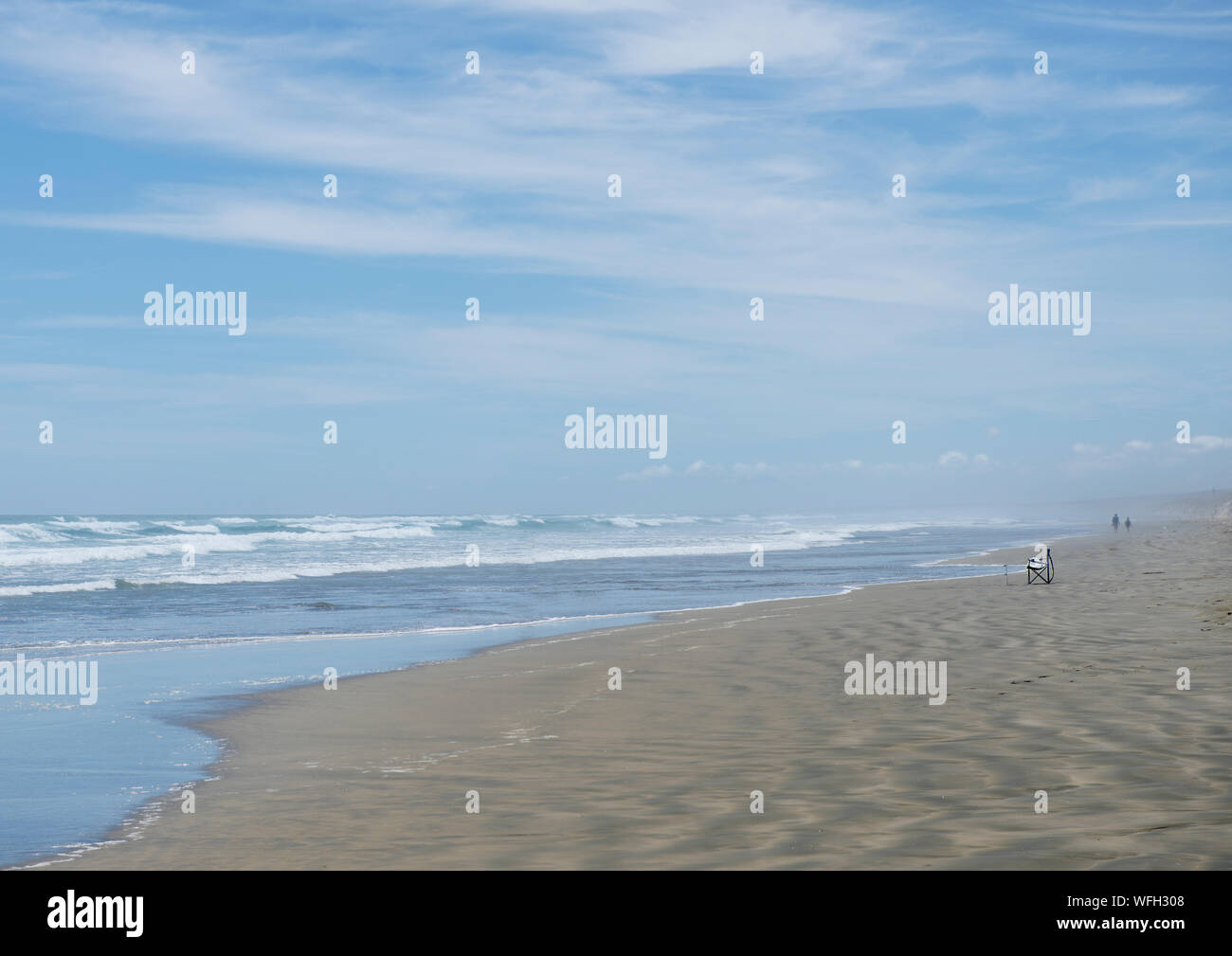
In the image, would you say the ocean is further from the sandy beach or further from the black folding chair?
the black folding chair

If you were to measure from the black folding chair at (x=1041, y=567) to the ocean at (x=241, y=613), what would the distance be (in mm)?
4360

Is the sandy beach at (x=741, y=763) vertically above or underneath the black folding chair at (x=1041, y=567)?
underneath

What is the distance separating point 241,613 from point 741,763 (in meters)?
16.2

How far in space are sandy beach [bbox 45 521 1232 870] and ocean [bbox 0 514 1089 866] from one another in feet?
2.61

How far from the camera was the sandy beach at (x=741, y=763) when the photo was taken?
5.72 metres

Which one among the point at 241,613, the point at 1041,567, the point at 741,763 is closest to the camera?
the point at 741,763

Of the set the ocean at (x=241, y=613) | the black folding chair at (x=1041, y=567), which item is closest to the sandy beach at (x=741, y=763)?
the ocean at (x=241, y=613)

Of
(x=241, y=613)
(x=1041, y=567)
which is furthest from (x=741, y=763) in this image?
(x=1041, y=567)

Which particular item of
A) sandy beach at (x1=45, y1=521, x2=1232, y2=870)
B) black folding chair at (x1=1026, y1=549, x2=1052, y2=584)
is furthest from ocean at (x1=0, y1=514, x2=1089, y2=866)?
black folding chair at (x1=1026, y1=549, x2=1052, y2=584)

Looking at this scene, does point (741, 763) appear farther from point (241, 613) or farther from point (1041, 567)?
point (1041, 567)

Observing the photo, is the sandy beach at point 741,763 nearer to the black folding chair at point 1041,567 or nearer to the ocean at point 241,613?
the ocean at point 241,613

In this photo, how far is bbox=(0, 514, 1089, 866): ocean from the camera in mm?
8406

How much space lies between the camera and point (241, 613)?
2167cm

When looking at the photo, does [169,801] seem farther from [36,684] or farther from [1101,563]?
[1101,563]
